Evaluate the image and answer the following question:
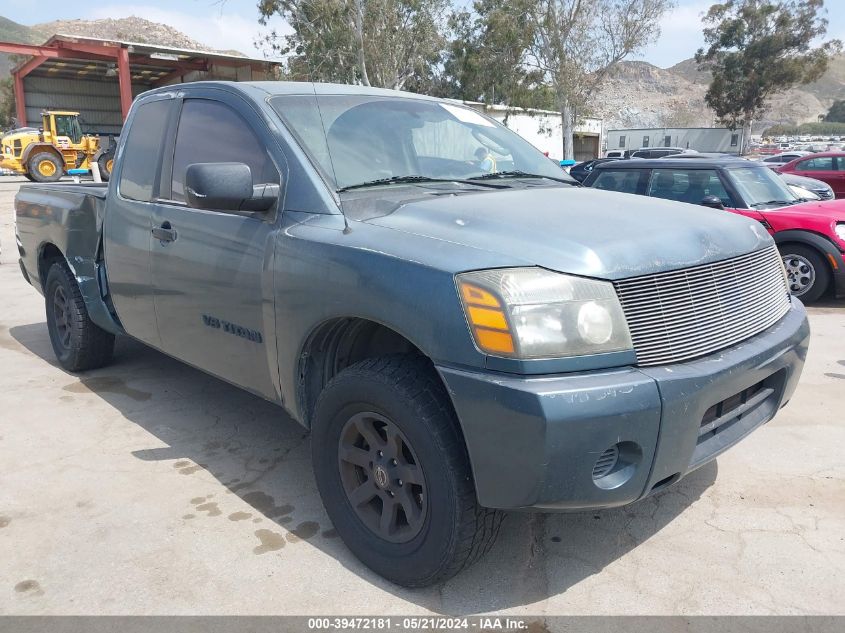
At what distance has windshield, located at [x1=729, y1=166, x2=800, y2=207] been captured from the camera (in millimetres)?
7770

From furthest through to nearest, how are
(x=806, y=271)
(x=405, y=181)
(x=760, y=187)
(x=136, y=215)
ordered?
(x=760, y=187) < (x=806, y=271) < (x=136, y=215) < (x=405, y=181)

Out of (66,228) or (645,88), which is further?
(645,88)

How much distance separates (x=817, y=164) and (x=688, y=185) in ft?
33.7

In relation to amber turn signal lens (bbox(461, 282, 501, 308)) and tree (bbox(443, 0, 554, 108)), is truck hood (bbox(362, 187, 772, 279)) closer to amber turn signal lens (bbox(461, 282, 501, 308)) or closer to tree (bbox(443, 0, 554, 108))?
amber turn signal lens (bbox(461, 282, 501, 308))

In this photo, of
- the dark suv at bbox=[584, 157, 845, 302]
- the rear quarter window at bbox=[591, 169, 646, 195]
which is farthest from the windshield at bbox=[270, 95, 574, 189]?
the rear quarter window at bbox=[591, 169, 646, 195]

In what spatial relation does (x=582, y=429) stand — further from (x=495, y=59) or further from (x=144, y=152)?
(x=495, y=59)

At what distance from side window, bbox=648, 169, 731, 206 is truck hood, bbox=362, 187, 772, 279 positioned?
5.06 meters

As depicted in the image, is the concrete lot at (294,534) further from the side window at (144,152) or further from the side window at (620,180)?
the side window at (620,180)

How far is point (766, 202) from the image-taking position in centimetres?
786

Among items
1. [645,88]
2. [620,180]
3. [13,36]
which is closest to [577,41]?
[620,180]

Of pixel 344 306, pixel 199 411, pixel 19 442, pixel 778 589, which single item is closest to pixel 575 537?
pixel 778 589

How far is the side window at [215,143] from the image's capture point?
3.14 metres

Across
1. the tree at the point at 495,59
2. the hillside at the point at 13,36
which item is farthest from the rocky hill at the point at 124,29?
the tree at the point at 495,59

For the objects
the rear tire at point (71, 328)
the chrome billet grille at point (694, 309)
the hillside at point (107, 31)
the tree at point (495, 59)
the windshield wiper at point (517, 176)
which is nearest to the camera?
the chrome billet grille at point (694, 309)
